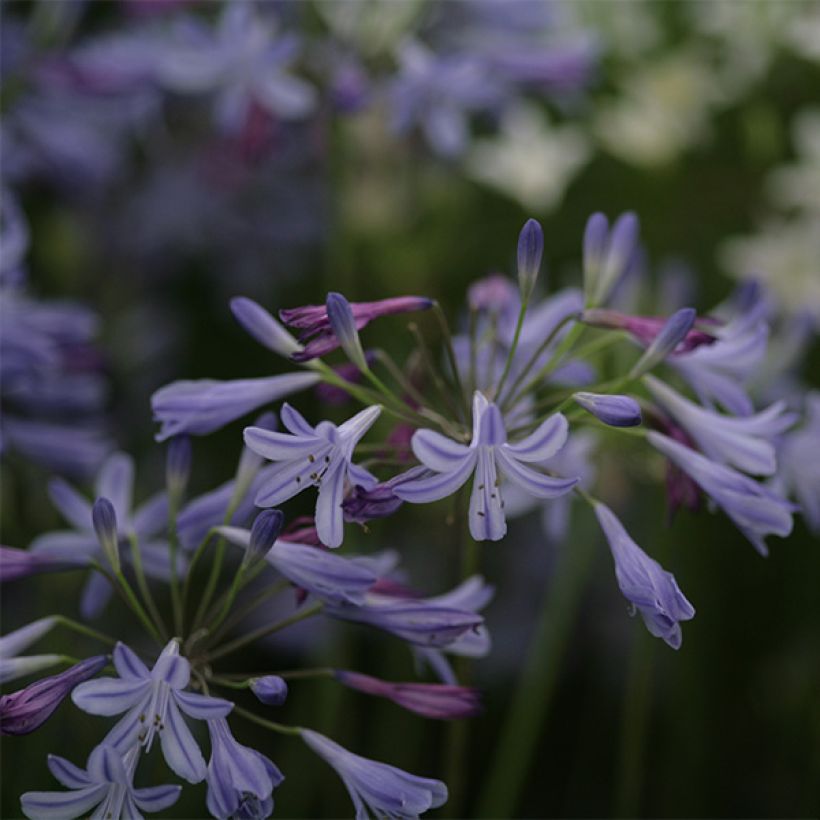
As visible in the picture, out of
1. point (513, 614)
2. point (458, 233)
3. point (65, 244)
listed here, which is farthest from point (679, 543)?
point (65, 244)

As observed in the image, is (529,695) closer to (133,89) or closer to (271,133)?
(271,133)

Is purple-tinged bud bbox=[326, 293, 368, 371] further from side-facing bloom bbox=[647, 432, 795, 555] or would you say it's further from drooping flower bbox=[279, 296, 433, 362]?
side-facing bloom bbox=[647, 432, 795, 555]

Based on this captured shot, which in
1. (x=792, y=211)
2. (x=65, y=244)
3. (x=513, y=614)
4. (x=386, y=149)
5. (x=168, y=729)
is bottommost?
(x=513, y=614)

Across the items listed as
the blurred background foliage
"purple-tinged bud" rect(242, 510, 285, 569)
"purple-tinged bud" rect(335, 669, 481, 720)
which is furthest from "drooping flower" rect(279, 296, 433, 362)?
the blurred background foliage

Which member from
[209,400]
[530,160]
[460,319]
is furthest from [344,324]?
[530,160]

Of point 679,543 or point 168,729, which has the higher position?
point 168,729

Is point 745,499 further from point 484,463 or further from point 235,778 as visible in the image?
point 235,778
